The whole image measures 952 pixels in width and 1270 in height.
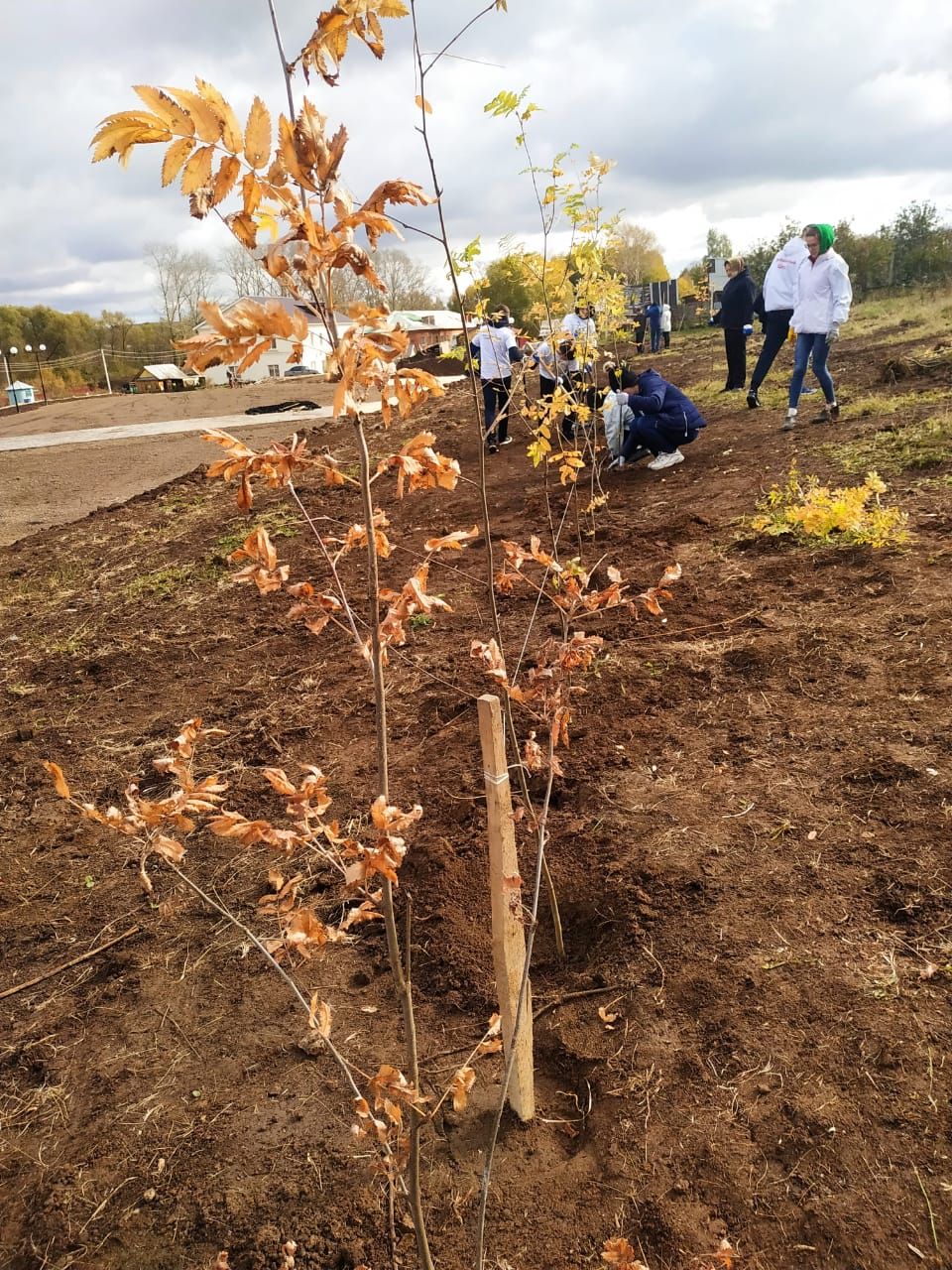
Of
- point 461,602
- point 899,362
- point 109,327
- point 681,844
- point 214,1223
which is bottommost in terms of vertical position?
point 214,1223

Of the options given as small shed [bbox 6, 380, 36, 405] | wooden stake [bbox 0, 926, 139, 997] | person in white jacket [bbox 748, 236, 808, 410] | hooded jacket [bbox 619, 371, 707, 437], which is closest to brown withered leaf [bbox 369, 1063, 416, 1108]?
wooden stake [bbox 0, 926, 139, 997]

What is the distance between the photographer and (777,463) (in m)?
6.56

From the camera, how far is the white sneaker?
749cm

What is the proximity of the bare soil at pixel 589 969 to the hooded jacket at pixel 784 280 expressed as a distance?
4.55 metres

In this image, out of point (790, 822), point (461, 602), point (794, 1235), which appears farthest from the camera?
point (461, 602)

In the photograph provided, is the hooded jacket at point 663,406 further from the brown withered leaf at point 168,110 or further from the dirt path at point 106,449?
the brown withered leaf at point 168,110

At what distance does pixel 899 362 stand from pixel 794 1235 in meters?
9.35

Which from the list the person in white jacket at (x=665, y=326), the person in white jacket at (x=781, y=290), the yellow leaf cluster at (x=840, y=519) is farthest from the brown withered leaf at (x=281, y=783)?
the person in white jacket at (x=665, y=326)

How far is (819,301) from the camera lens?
22.9ft

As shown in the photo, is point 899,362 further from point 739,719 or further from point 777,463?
point 739,719

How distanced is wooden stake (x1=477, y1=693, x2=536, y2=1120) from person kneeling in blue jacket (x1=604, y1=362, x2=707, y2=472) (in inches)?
234

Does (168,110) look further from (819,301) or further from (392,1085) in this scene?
(819,301)

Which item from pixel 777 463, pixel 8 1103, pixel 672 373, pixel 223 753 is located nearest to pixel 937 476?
pixel 777 463

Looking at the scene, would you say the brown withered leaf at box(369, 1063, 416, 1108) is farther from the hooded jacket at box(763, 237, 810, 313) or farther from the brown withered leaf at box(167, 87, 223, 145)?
the hooded jacket at box(763, 237, 810, 313)
